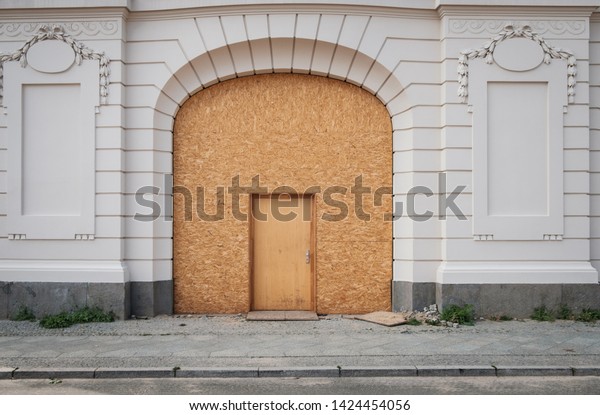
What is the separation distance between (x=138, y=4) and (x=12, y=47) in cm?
264

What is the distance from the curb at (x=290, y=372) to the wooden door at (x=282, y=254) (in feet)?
15.5

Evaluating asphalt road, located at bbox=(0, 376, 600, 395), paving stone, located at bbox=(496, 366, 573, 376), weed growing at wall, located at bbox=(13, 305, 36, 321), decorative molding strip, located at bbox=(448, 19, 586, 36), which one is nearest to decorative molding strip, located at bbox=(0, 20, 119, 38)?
weed growing at wall, located at bbox=(13, 305, 36, 321)

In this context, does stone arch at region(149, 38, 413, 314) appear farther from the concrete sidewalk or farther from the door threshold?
the concrete sidewalk

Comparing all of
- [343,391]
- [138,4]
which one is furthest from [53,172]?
[343,391]

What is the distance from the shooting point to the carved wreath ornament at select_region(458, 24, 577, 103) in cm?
1217

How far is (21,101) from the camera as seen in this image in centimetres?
1225

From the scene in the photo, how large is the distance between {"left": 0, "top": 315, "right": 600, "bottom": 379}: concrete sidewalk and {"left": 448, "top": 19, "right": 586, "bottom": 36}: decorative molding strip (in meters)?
5.71

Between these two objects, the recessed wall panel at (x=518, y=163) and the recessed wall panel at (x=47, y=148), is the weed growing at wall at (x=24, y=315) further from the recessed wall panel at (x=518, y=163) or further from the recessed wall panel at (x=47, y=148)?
the recessed wall panel at (x=518, y=163)

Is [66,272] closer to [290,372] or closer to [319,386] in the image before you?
[290,372]

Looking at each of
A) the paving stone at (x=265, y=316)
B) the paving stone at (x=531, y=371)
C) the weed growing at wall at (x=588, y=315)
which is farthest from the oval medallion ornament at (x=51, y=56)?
the weed growing at wall at (x=588, y=315)

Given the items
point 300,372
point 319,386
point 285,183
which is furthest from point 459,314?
point 319,386

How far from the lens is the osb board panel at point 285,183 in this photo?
508 inches

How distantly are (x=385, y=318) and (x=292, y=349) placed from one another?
300 centimetres

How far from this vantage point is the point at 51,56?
12.2m
